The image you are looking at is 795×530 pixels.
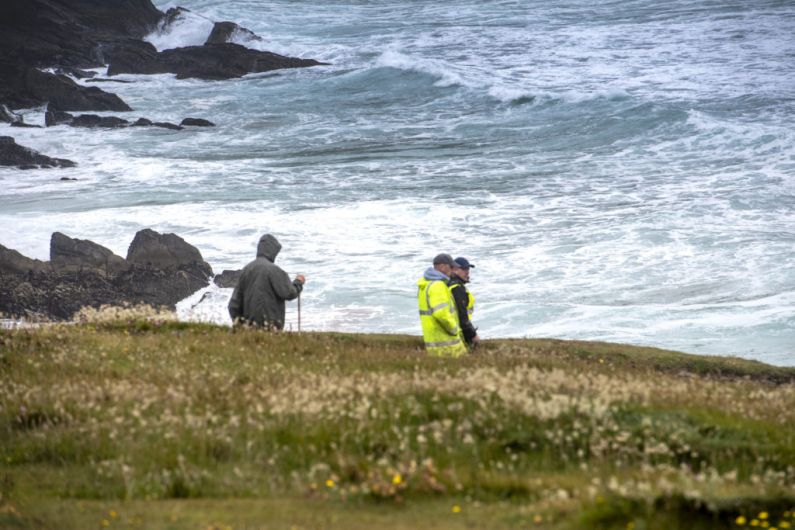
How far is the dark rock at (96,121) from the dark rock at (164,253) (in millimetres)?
25634

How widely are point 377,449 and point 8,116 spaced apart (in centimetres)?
5028

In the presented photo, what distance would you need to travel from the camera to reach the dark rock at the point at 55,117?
5366cm

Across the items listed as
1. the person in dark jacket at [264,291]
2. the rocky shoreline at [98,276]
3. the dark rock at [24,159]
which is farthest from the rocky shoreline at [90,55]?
the person in dark jacket at [264,291]

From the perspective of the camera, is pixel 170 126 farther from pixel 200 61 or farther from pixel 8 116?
pixel 200 61

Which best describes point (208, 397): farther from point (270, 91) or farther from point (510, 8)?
point (510, 8)

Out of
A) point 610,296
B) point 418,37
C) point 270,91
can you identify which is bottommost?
point 610,296

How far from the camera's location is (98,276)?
27969 mm

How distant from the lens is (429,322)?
591 inches

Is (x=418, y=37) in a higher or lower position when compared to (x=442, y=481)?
higher

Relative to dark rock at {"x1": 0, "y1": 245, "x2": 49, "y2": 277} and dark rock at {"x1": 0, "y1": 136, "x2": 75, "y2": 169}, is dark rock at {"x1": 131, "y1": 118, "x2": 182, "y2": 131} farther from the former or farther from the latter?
dark rock at {"x1": 0, "y1": 245, "x2": 49, "y2": 277}

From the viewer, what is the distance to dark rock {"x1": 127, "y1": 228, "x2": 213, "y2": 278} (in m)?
29.0

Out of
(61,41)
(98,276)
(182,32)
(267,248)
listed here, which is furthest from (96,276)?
(182,32)

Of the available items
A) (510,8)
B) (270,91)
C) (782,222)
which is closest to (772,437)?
(782,222)

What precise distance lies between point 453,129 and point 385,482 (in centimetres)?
4550
